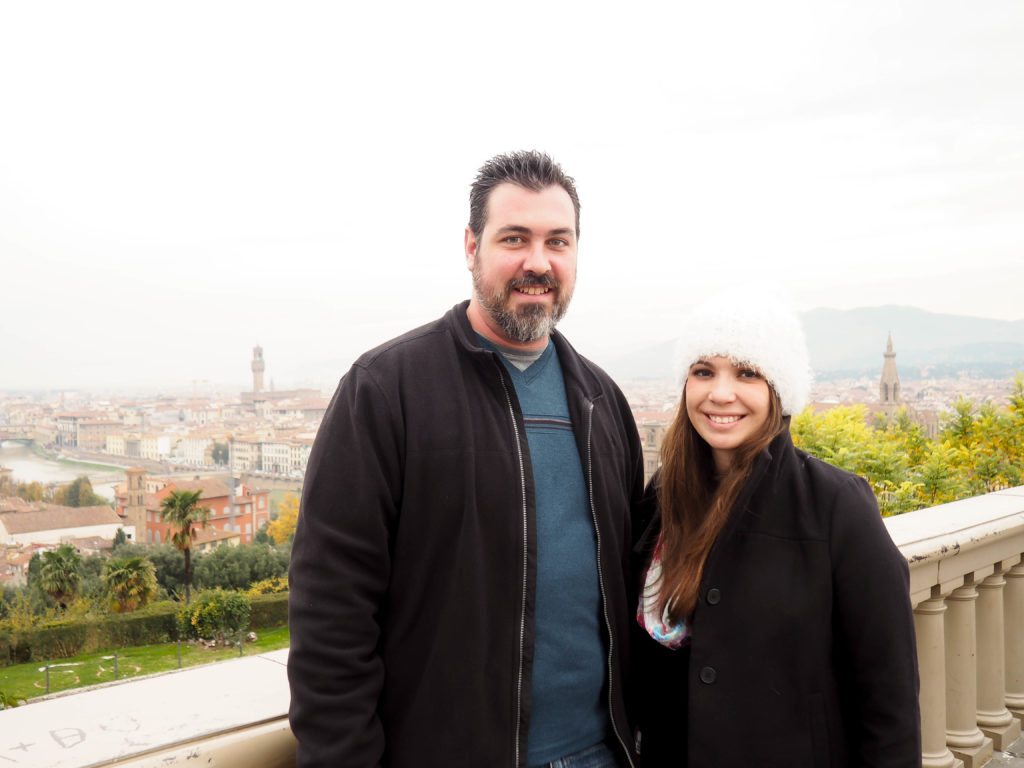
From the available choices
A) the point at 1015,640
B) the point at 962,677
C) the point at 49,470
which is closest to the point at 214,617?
the point at 1015,640

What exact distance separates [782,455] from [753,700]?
428mm

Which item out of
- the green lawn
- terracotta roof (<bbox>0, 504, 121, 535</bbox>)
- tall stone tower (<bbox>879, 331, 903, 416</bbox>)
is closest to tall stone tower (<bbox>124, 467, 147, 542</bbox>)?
terracotta roof (<bbox>0, 504, 121, 535</bbox>)

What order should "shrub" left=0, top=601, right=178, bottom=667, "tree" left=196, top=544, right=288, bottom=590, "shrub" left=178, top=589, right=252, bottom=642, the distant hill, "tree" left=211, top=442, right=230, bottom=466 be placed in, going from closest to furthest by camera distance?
1. "shrub" left=178, top=589, right=252, bottom=642
2. "shrub" left=0, top=601, right=178, bottom=667
3. "tree" left=196, top=544, right=288, bottom=590
4. the distant hill
5. "tree" left=211, top=442, right=230, bottom=466

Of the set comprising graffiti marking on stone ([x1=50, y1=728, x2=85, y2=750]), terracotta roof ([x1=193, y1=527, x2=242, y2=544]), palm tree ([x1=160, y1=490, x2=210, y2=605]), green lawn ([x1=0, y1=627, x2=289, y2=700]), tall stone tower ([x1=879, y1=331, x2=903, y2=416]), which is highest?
graffiti marking on stone ([x1=50, y1=728, x2=85, y2=750])

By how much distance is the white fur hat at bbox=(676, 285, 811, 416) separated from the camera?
1.47 meters

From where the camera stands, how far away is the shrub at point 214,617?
35219 mm

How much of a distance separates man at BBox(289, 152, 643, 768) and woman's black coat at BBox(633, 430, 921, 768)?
19cm

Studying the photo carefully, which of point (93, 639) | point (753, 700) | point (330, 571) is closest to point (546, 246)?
point (330, 571)

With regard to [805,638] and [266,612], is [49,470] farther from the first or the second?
[805,638]

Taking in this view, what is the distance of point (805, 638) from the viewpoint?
1.34 metres

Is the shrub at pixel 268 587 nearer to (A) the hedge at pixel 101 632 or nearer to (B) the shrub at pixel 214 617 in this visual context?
(A) the hedge at pixel 101 632

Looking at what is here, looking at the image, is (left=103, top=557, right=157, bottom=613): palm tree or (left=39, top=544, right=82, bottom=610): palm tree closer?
(left=103, top=557, right=157, bottom=613): palm tree

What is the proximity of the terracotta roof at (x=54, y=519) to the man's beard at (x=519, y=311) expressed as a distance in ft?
232

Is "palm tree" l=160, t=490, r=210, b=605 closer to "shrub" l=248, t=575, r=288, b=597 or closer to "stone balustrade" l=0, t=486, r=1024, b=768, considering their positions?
"shrub" l=248, t=575, r=288, b=597
